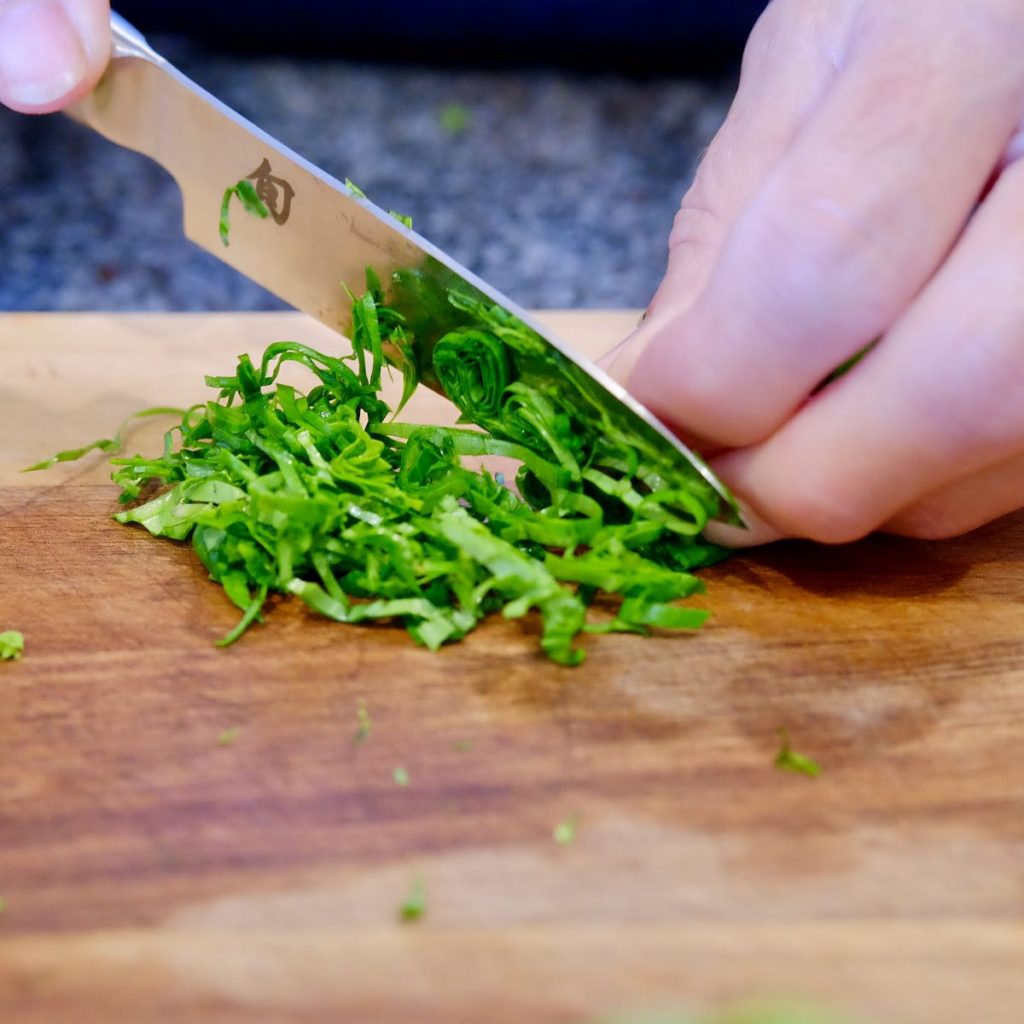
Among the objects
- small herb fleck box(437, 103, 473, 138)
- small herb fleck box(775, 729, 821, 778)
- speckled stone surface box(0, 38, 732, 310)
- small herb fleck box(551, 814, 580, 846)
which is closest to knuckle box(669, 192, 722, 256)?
small herb fleck box(775, 729, 821, 778)

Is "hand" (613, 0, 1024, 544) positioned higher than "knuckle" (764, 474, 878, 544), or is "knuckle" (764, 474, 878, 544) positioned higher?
"hand" (613, 0, 1024, 544)

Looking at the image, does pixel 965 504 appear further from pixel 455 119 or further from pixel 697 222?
pixel 455 119

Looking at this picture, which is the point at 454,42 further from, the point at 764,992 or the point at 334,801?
the point at 764,992

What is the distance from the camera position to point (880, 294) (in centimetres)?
126

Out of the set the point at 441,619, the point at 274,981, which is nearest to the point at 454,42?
the point at 441,619

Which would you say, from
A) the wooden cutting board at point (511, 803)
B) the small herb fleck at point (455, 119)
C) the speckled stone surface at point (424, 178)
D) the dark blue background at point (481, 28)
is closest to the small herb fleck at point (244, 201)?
the wooden cutting board at point (511, 803)

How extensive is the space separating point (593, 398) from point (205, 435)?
24.5 inches

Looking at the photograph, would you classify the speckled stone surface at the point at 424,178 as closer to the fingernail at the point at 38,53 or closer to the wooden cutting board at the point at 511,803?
the fingernail at the point at 38,53

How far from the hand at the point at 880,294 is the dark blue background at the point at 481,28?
5.09 ft

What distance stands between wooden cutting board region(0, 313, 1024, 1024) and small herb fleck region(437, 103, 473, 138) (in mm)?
1927

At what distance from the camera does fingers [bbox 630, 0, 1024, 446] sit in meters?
1.23

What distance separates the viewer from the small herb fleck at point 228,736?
126 cm

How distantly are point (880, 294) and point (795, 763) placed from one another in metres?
0.52

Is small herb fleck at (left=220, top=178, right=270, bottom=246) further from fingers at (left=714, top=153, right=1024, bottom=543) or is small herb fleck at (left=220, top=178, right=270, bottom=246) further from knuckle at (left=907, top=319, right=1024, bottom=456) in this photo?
knuckle at (left=907, top=319, right=1024, bottom=456)
